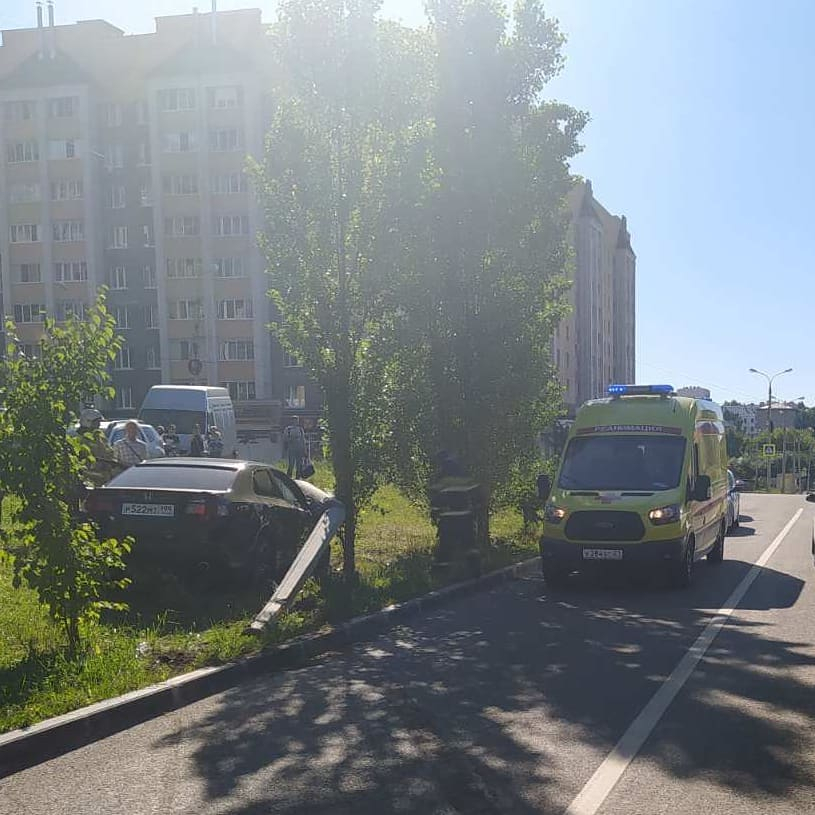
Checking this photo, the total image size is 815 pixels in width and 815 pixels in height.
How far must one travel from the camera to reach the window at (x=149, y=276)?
6594 centimetres

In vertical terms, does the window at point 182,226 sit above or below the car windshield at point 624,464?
above

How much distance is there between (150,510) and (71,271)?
59.7 m

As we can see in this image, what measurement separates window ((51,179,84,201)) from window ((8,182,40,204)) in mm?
1086

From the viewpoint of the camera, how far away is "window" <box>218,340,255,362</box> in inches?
2547

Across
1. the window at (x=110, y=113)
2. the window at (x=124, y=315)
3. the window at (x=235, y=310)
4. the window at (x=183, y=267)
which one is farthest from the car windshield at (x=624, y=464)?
the window at (x=110, y=113)

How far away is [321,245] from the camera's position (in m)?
12.2

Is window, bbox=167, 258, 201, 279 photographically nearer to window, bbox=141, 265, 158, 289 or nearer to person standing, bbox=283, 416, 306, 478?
window, bbox=141, 265, 158, 289

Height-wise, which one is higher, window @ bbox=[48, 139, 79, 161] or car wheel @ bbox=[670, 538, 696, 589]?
window @ bbox=[48, 139, 79, 161]

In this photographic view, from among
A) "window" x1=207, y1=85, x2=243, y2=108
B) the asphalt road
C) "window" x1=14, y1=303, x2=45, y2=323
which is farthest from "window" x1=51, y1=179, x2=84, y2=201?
the asphalt road

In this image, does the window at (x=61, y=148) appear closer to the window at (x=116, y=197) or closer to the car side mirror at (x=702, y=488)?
the window at (x=116, y=197)

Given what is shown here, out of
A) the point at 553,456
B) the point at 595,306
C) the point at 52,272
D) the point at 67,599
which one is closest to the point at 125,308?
the point at 52,272

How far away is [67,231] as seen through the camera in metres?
66.6

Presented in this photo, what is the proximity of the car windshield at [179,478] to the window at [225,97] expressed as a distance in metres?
55.6

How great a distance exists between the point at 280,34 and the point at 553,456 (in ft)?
30.2
